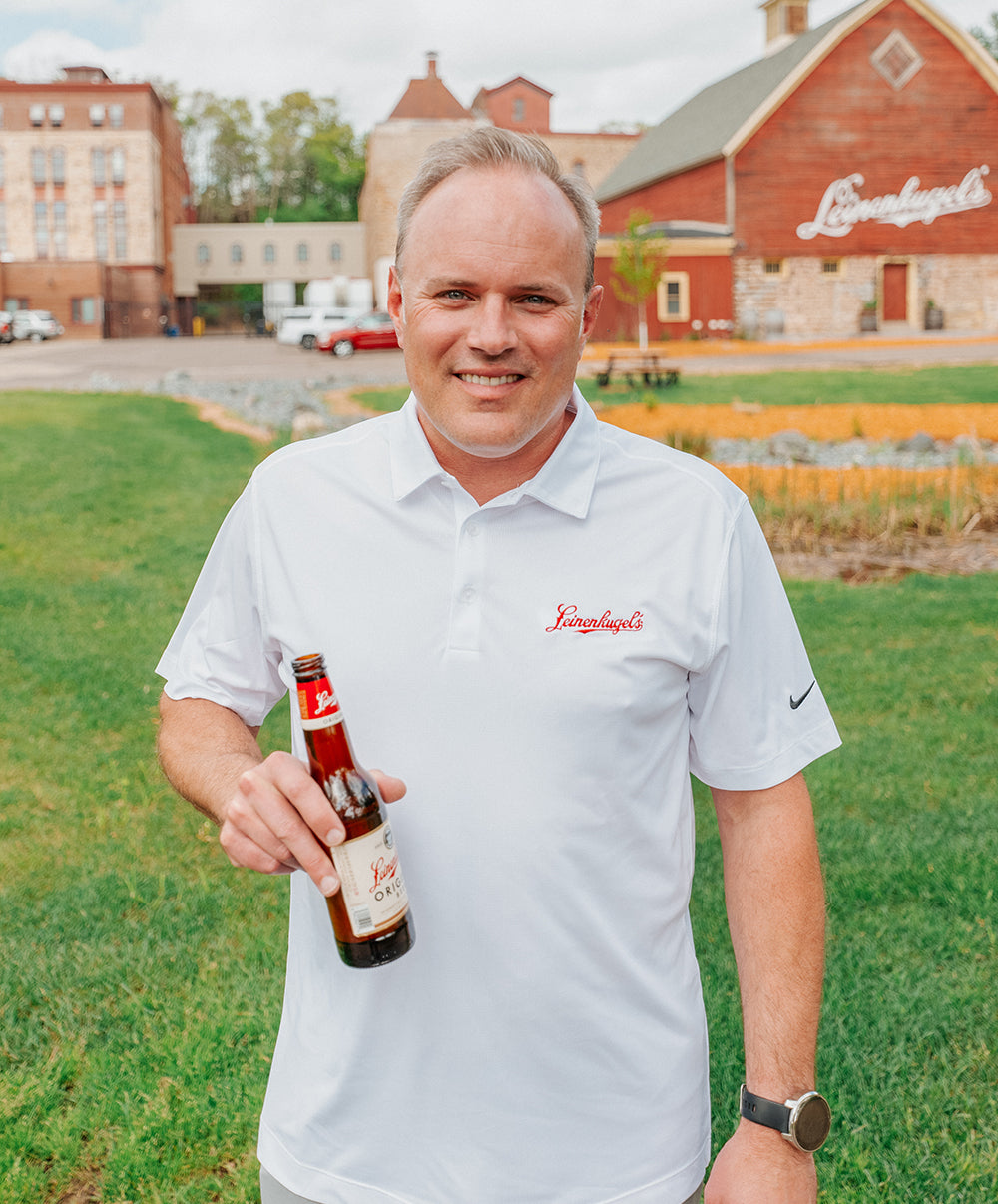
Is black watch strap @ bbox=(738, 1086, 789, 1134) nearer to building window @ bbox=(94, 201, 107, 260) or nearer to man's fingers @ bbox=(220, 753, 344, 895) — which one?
man's fingers @ bbox=(220, 753, 344, 895)

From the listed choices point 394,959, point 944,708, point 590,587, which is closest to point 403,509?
point 590,587

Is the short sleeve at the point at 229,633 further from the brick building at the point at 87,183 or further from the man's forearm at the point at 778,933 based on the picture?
the brick building at the point at 87,183

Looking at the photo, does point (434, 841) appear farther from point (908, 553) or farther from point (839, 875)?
point (908, 553)

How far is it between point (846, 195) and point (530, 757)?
147 feet

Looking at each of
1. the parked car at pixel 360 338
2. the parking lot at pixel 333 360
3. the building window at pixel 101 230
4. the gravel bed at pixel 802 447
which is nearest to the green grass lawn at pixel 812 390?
the gravel bed at pixel 802 447

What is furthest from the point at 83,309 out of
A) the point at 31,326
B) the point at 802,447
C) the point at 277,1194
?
the point at 277,1194

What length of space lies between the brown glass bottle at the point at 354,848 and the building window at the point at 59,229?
7690cm

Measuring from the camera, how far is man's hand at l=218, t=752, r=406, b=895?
174 centimetres

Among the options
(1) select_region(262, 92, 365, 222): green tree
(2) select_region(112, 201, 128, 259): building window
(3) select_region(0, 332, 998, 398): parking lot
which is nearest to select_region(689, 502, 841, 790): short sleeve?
(3) select_region(0, 332, 998, 398): parking lot

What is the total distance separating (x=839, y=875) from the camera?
4996mm

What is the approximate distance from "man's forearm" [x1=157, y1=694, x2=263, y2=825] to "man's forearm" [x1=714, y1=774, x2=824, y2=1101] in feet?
2.90

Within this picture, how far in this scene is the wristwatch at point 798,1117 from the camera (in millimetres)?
1971

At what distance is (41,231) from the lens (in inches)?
2803

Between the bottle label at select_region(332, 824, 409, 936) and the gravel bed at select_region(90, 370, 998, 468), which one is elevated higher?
the gravel bed at select_region(90, 370, 998, 468)
